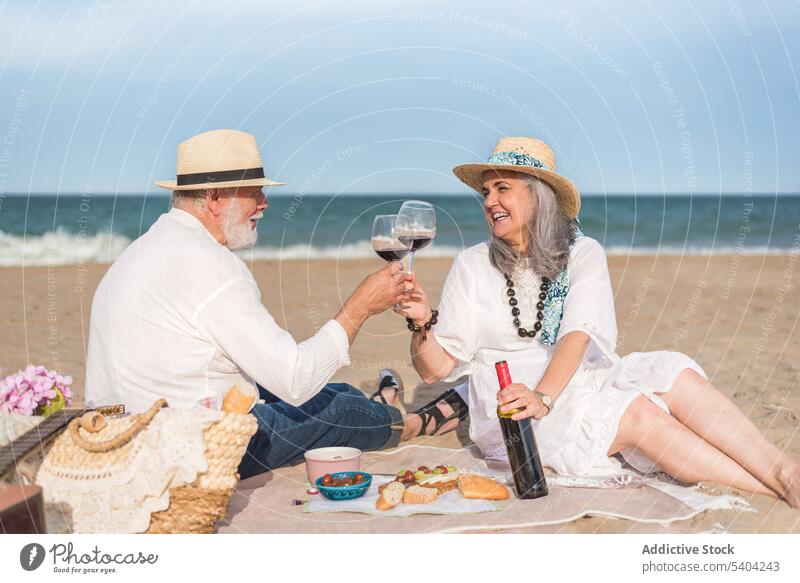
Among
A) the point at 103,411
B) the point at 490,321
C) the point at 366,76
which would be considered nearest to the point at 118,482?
the point at 103,411

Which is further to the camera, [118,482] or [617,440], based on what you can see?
[617,440]

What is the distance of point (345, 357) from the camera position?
167 inches

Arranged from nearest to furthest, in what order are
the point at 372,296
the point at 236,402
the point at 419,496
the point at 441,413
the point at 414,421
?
the point at 236,402
the point at 372,296
the point at 419,496
the point at 414,421
the point at 441,413

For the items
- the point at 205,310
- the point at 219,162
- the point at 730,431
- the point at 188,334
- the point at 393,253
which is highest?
the point at 219,162

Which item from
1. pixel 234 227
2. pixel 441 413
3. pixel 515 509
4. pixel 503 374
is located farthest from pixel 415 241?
pixel 441 413

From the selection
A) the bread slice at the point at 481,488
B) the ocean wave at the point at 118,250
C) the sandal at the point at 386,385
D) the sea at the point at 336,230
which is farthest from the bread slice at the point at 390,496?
the ocean wave at the point at 118,250

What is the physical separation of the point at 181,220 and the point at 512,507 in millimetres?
2250

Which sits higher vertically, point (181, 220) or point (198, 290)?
point (181, 220)

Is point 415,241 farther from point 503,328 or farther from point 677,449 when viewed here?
point 677,449

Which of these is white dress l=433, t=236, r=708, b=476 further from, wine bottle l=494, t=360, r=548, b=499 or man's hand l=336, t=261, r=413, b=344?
man's hand l=336, t=261, r=413, b=344

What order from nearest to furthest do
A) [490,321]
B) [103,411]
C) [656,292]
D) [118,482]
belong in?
[118,482]
[103,411]
[490,321]
[656,292]

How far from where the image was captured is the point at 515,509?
440 centimetres

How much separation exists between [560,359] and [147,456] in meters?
2.22
